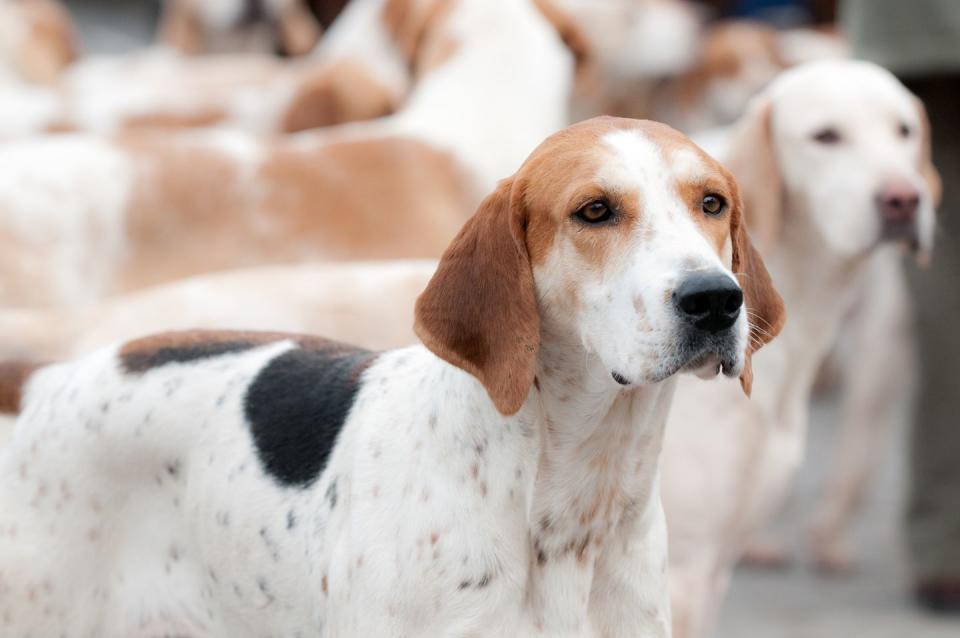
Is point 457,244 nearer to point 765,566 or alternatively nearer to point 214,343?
point 214,343

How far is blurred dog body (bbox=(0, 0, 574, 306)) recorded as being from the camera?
4.57 metres

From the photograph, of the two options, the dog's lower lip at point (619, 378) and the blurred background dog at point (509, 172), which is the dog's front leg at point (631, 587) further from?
the blurred background dog at point (509, 172)

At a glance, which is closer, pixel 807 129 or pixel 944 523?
pixel 807 129

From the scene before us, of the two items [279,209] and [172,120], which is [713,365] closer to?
[279,209]

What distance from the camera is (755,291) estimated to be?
2.78 meters

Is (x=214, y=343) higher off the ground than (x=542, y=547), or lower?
higher

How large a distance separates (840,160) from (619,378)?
181cm

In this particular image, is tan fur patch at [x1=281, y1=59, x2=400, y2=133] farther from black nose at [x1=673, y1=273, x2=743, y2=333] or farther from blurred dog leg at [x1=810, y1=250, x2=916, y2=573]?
black nose at [x1=673, y1=273, x2=743, y2=333]

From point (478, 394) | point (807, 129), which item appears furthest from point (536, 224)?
point (807, 129)

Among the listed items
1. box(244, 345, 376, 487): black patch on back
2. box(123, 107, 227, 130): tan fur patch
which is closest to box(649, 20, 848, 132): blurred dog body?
box(123, 107, 227, 130): tan fur patch

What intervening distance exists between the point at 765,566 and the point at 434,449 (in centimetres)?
357

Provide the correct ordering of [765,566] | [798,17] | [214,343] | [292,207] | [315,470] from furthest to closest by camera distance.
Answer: [798,17]
[765,566]
[292,207]
[214,343]
[315,470]

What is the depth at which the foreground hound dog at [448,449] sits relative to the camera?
2.44m

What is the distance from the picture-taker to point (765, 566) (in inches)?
230
